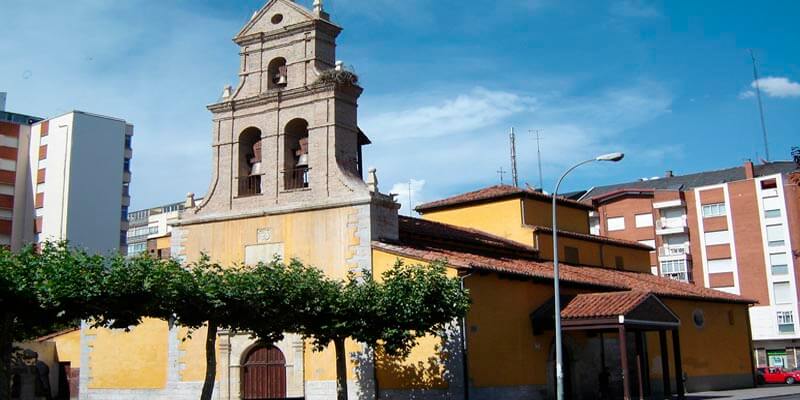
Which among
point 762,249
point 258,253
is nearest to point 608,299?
point 258,253

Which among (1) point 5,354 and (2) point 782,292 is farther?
(2) point 782,292

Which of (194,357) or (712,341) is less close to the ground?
(712,341)

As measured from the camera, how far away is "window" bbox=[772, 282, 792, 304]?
59.8m

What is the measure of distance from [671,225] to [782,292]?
985 cm

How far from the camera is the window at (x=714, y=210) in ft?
211

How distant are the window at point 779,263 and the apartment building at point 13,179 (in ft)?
184

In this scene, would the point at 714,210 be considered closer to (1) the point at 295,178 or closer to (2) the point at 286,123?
(1) the point at 295,178

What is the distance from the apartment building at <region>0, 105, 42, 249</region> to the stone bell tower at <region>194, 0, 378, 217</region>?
130 feet

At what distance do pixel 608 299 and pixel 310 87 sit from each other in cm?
1244

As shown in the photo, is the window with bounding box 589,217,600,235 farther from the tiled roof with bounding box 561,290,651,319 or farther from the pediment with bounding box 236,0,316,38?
the pediment with bounding box 236,0,316,38

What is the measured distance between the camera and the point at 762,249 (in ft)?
201

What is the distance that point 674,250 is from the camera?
66250 mm

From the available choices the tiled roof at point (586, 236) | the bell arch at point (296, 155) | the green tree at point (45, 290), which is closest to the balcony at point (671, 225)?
the tiled roof at point (586, 236)

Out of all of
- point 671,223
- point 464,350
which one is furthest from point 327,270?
point 671,223
